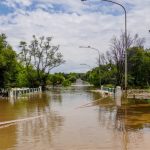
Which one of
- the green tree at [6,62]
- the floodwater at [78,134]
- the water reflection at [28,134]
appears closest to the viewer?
the floodwater at [78,134]

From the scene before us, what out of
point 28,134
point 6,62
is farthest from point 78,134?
point 6,62

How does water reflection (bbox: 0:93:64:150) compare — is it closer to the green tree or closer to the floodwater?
the floodwater

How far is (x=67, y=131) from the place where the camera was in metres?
19.0

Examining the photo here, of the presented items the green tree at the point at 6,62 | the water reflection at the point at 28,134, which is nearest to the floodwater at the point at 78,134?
the water reflection at the point at 28,134

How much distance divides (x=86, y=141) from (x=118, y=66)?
68.5m

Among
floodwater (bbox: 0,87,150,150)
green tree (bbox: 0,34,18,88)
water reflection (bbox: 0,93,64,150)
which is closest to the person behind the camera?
floodwater (bbox: 0,87,150,150)

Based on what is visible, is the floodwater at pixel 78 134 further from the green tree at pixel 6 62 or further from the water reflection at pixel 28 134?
the green tree at pixel 6 62

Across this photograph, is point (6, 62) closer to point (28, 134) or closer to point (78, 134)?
point (28, 134)

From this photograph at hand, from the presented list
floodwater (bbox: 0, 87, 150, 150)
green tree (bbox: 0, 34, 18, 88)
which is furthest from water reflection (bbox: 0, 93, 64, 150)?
green tree (bbox: 0, 34, 18, 88)

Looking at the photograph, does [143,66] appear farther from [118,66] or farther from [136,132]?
[136,132]

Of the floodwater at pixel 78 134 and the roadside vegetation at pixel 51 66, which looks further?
the roadside vegetation at pixel 51 66

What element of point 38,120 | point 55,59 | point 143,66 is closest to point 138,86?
point 143,66

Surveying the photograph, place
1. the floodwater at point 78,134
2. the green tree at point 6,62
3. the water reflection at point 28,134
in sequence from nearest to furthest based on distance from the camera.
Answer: the floodwater at point 78,134 < the water reflection at point 28,134 < the green tree at point 6,62

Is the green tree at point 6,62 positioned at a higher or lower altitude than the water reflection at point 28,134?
higher
